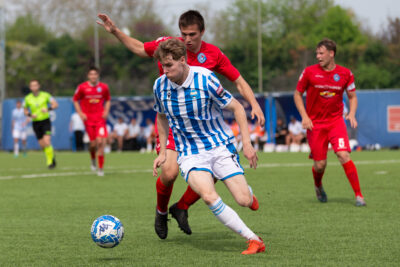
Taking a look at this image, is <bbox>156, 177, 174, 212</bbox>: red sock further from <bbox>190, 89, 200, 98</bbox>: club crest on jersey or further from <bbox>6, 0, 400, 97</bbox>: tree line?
<bbox>6, 0, 400, 97</bbox>: tree line

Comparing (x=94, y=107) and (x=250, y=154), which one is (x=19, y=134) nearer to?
(x=94, y=107)

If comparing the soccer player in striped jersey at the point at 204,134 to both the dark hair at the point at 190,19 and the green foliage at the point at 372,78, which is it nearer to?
the dark hair at the point at 190,19

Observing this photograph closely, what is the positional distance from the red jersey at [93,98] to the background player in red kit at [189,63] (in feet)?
27.8

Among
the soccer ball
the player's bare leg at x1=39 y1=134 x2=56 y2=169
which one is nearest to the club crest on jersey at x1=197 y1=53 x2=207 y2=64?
the soccer ball

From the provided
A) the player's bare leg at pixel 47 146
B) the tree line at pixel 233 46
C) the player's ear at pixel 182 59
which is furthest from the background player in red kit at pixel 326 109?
the tree line at pixel 233 46

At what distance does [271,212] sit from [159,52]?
3582 mm

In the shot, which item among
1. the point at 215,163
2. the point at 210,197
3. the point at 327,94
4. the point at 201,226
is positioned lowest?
the point at 201,226

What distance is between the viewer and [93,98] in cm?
1556

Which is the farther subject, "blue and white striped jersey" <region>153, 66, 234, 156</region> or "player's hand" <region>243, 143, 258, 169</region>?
"blue and white striped jersey" <region>153, 66, 234, 156</region>

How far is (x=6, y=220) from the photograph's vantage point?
321 inches

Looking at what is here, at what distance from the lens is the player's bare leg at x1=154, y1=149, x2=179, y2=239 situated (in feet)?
21.9

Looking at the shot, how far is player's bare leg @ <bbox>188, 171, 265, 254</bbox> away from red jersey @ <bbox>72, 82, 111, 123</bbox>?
9.91 meters

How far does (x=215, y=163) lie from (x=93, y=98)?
993 cm

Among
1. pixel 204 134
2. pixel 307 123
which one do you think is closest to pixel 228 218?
pixel 204 134
